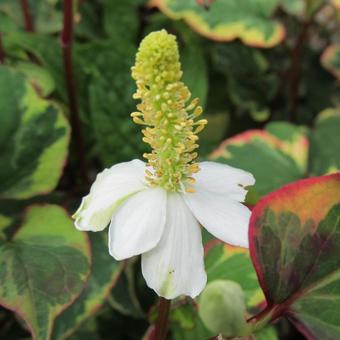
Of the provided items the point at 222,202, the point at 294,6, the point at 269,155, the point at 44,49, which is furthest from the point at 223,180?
the point at 294,6

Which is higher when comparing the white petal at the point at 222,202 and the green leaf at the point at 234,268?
the white petal at the point at 222,202

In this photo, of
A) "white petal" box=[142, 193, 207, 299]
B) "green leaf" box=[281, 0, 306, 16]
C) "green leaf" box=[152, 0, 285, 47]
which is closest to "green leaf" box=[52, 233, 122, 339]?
"white petal" box=[142, 193, 207, 299]

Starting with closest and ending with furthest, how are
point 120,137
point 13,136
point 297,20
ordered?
1. point 13,136
2. point 120,137
3. point 297,20

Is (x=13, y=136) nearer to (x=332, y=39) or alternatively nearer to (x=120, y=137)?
(x=120, y=137)

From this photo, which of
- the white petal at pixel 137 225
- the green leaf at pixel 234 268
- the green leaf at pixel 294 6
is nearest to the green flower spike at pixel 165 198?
the white petal at pixel 137 225

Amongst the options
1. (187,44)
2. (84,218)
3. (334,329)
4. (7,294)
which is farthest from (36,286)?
(187,44)

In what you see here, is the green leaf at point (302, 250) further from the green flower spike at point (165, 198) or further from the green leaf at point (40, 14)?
the green leaf at point (40, 14)
